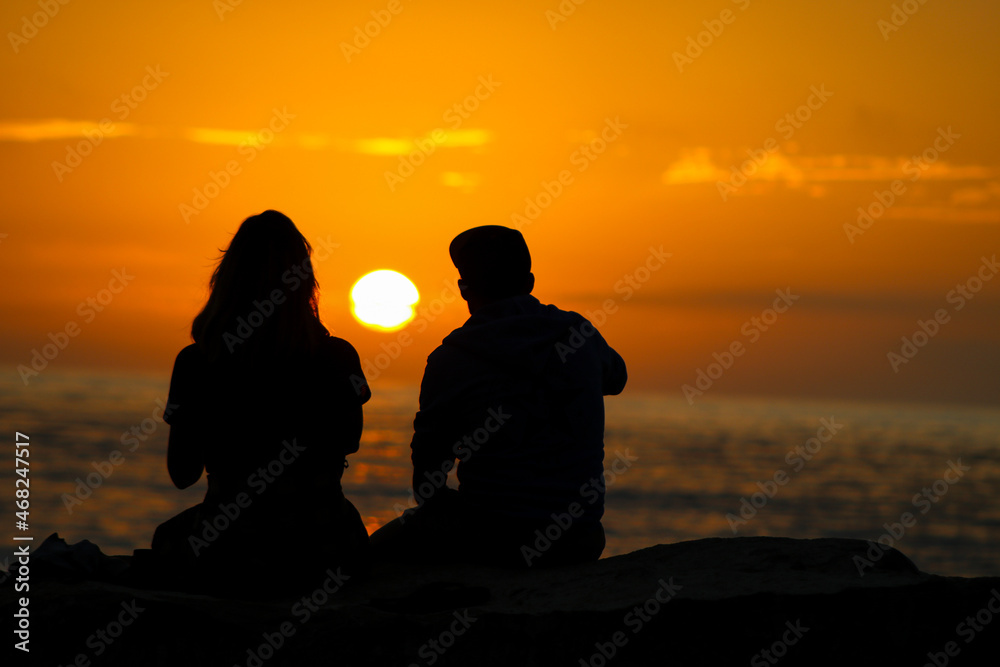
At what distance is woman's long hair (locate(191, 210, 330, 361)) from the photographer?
3.45 m

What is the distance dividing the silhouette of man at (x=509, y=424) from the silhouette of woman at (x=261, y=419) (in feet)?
1.52

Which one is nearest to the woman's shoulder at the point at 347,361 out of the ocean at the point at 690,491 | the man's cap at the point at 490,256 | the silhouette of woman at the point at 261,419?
the silhouette of woman at the point at 261,419

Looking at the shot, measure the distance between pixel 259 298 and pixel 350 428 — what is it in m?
0.63

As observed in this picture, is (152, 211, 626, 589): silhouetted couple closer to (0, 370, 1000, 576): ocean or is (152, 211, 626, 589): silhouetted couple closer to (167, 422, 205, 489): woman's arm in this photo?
(167, 422, 205, 489): woman's arm

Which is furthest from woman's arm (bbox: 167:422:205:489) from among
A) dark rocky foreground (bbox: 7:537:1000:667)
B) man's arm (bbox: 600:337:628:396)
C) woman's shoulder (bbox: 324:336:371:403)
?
man's arm (bbox: 600:337:628:396)

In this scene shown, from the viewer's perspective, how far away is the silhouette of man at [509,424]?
391cm

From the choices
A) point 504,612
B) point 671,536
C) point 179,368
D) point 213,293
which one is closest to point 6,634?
point 179,368

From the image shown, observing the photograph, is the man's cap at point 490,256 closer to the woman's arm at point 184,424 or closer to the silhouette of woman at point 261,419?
the silhouette of woman at point 261,419

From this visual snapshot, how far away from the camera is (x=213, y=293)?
11.5 ft

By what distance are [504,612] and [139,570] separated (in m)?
1.59

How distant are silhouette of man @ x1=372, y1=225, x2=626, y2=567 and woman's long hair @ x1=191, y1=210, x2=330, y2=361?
713mm

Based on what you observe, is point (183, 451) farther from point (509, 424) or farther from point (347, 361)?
point (509, 424)

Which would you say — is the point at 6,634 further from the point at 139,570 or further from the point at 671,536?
the point at 671,536

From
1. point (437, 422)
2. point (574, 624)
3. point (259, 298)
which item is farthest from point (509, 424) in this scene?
point (259, 298)
